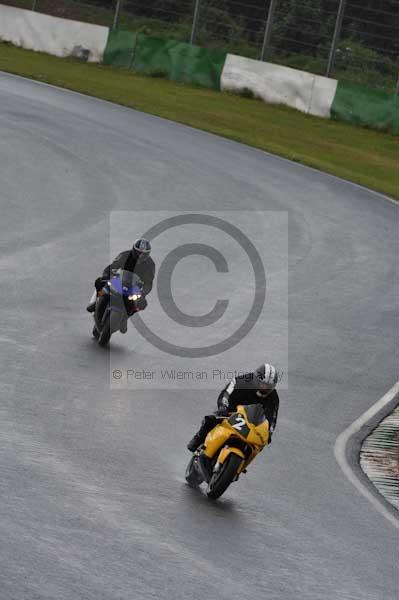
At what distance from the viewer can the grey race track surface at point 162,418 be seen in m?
8.38

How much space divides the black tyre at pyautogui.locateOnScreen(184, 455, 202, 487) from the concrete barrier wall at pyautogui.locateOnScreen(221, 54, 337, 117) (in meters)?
30.4

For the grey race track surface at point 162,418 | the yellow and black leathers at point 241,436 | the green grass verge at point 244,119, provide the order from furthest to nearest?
the green grass verge at point 244,119, the yellow and black leathers at point 241,436, the grey race track surface at point 162,418

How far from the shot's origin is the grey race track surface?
27.5 ft

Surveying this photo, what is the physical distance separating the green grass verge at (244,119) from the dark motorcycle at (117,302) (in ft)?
53.7

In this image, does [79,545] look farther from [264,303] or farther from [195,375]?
[264,303]

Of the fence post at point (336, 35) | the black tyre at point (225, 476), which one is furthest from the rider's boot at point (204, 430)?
A: the fence post at point (336, 35)

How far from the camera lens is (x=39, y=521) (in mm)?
8484

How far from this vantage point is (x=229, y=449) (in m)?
10.4

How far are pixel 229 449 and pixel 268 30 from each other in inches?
1351

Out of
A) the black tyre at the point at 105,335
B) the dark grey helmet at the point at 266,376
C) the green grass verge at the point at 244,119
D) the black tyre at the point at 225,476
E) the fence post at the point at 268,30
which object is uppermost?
the fence post at the point at 268,30

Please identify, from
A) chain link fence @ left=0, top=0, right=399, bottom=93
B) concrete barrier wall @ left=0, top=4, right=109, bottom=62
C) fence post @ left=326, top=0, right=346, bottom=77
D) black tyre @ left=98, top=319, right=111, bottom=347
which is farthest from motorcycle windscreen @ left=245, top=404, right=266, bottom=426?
concrete barrier wall @ left=0, top=4, right=109, bottom=62

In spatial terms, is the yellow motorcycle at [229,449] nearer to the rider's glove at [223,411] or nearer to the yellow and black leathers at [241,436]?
the yellow and black leathers at [241,436]

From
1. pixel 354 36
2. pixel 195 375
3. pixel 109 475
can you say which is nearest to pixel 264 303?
pixel 195 375

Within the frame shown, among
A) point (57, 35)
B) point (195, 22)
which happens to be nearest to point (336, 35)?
point (195, 22)
